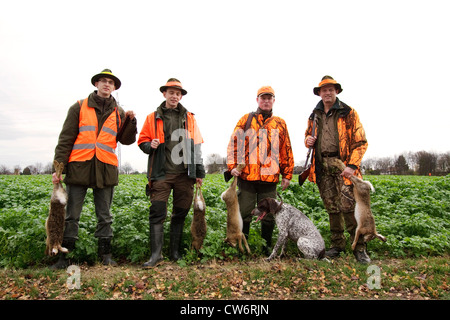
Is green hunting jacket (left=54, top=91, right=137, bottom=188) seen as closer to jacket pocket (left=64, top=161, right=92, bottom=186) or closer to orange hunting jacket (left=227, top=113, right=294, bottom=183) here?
jacket pocket (left=64, top=161, right=92, bottom=186)

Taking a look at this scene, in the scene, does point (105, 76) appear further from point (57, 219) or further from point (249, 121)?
point (249, 121)

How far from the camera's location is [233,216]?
214 inches

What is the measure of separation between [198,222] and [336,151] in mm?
2820

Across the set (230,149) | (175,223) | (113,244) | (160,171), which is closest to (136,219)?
(113,244)

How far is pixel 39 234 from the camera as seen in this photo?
5.50m

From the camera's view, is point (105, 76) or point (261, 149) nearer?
point (105, 76)

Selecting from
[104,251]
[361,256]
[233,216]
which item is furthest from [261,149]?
[104,251]

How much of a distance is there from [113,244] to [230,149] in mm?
2922

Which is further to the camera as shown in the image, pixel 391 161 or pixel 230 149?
pixel 391 161

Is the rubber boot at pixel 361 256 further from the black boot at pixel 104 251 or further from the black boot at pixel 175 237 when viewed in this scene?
the black boot at pixel 104 251

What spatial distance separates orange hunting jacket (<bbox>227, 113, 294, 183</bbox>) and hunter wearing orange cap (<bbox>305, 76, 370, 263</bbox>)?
1.61 ft

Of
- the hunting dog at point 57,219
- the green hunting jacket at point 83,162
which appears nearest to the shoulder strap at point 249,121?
the green hunting jacket at point 83,162

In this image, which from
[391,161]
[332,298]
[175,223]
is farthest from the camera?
[391,161]
